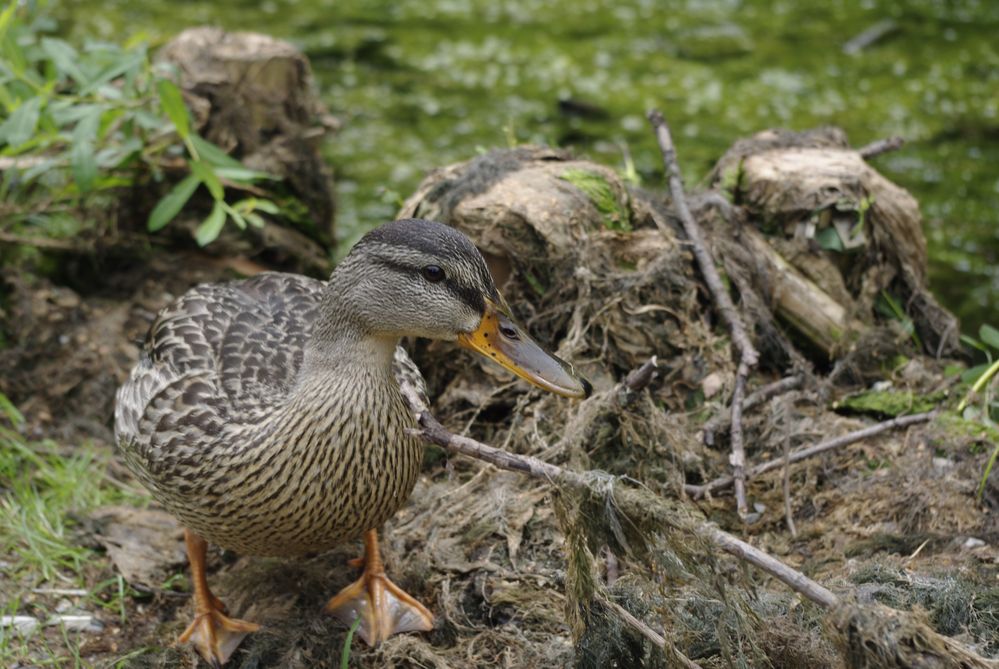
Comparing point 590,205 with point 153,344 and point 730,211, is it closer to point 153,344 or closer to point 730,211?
point 730,211

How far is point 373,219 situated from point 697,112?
87.0 inches

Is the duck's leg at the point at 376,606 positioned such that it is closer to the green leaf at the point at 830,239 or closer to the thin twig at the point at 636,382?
the thin twig at the point at 636,382

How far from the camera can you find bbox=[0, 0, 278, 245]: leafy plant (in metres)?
4.25

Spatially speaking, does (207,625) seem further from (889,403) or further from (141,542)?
(889,403)

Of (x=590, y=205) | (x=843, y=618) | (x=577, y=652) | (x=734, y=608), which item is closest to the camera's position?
(x=843, y=618)

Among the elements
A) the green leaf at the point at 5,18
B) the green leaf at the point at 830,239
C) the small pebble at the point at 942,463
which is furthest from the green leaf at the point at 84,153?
the small pebble at the point at 942,463

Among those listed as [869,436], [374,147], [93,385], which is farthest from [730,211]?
[374,147]

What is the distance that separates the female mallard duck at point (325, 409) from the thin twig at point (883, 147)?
7.06 ft

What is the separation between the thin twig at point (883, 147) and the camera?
456 cm

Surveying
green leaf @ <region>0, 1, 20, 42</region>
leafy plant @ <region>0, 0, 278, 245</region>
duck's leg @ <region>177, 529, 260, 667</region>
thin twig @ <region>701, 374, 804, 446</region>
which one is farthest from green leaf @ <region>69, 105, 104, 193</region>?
thin twig @ <region>701, 374, 804, 446</region>

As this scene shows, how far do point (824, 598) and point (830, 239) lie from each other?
224 centimetres

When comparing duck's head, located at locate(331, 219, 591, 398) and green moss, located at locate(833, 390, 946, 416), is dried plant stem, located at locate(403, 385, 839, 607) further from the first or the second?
green moss, located at locate(833, 390, 946, 416)

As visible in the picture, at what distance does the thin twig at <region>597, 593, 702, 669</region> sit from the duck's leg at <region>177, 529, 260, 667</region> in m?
1.14

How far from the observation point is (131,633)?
3566 mm
